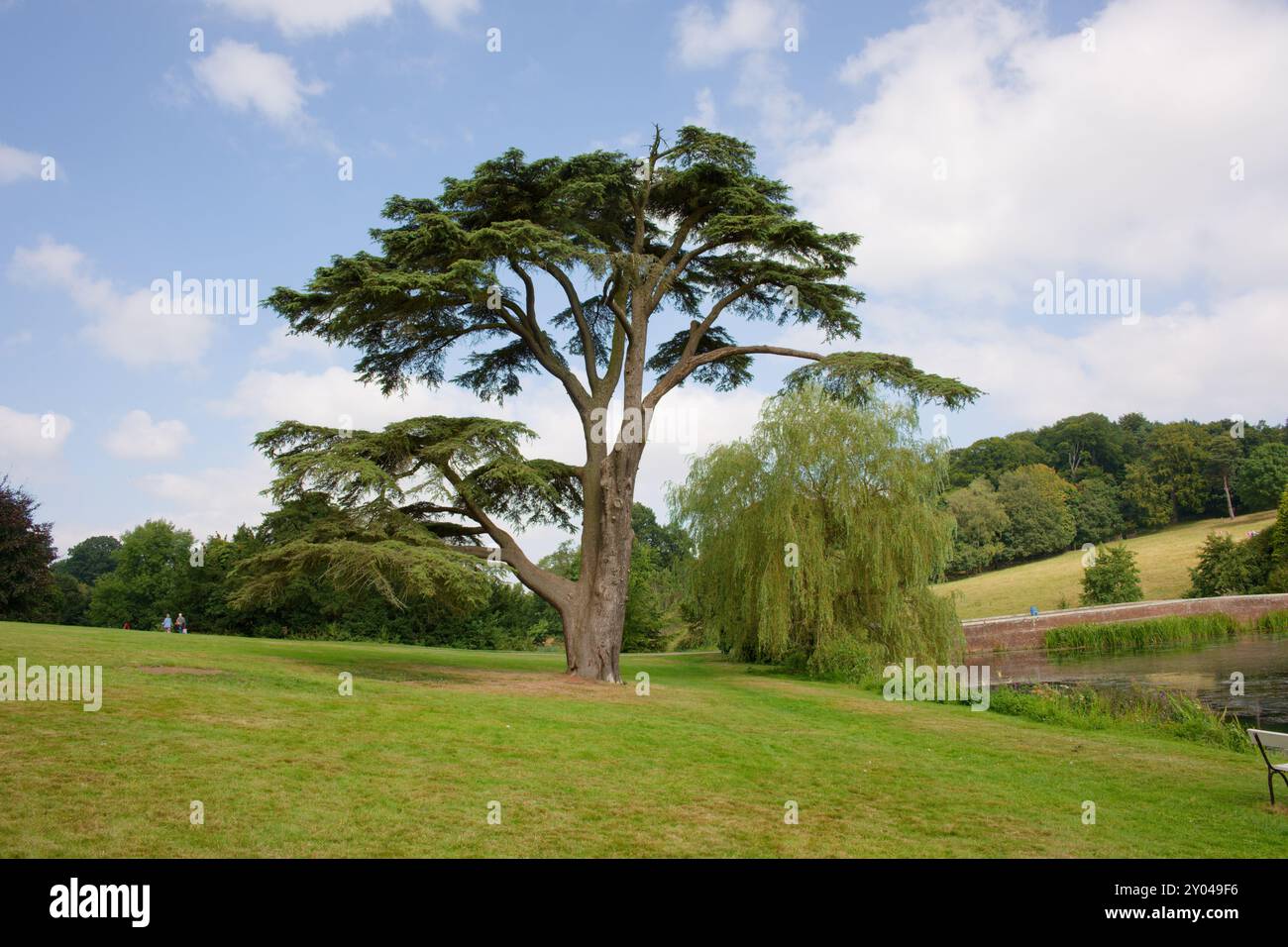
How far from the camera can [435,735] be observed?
420 inches

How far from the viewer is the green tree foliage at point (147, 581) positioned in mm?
47438

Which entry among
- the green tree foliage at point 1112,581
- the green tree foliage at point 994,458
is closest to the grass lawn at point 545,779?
the green tree foliage at point 1112,581

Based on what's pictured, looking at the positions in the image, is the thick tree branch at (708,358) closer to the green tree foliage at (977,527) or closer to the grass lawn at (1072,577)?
the grass lawn at (1072,577)

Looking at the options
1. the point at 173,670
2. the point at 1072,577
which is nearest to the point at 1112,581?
the point at 1072,577

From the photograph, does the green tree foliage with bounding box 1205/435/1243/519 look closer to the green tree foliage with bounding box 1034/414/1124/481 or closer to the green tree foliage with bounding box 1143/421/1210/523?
the green tree foliage with bounding box 1143/421/1210/523

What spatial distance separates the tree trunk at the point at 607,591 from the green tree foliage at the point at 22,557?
31.8 meters

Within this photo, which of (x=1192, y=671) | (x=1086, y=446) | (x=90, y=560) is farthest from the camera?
(x=1086, y=446)

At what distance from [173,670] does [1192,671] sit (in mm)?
28884

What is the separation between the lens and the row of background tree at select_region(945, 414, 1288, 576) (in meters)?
75.4

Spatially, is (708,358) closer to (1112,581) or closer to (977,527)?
(1112,581)

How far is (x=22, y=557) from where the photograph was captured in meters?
38.5
